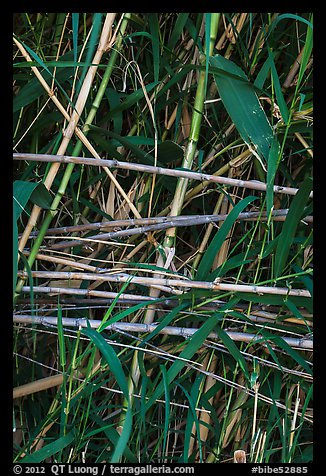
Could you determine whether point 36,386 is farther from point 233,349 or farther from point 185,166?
point 185,166

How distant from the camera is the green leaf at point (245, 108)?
0.96 m

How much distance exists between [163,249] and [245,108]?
288 mm

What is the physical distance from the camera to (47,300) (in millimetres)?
1073

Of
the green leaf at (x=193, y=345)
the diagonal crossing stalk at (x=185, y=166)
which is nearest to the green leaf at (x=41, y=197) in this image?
the diagonal crossing stalk at (x=185, y=166)

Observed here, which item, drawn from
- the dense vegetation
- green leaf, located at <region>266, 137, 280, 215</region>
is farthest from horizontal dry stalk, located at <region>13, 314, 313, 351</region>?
green leaf, located at <region>266, 137, 280, 215</region>

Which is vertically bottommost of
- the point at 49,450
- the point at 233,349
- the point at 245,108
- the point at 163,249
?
the point at 49,450

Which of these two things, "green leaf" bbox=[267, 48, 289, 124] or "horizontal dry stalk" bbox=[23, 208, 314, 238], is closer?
"green leaf" bbox=[267, 48, 289, 124]

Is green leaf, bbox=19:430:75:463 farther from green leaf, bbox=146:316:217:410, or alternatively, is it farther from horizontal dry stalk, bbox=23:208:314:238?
horizontal dry stalk, bbox=23:208:314:238

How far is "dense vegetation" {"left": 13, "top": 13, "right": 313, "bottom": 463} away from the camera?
97cm

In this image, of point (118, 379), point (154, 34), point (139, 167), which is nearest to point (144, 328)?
point (118, 379)

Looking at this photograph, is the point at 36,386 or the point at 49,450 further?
the point at 36,386

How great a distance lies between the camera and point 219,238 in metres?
0.99

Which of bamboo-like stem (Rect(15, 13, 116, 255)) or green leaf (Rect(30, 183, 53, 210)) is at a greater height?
bamboo-like stem (Rect(15, 13, 116, 255))
